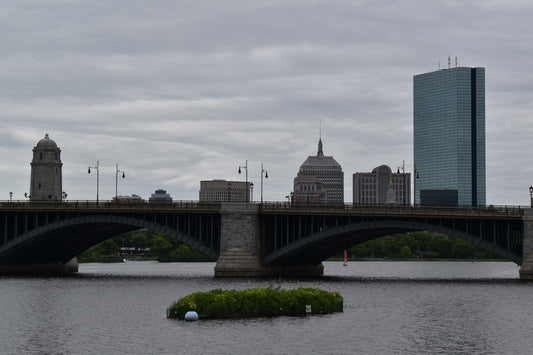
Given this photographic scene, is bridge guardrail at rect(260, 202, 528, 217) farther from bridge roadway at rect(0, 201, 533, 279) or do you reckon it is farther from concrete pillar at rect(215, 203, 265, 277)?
concrete pillar at rect(215, 203, 265, 277)

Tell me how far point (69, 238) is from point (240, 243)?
34.2 meters

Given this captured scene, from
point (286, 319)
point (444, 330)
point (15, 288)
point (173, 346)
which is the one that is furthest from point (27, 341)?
point (15, 288)

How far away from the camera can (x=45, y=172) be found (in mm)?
158000

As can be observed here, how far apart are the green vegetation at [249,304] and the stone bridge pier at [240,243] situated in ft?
162

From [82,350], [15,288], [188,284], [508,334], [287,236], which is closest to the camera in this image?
[82,350]

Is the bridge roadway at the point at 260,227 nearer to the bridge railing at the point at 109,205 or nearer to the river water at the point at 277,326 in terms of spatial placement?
the bridge railing at the point at 109,205

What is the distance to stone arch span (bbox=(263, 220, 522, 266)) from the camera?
110875 mm

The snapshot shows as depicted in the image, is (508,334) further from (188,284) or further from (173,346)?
(188,284)

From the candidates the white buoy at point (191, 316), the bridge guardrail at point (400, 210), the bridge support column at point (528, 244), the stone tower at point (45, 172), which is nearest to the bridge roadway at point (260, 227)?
the bridge support column at point (528, 244)

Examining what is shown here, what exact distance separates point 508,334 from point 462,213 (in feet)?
170

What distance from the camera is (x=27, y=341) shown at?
5503cm

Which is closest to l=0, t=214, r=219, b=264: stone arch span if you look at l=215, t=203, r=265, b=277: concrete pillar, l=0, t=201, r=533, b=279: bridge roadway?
l=0, t=201, r=533, b=279: bridge roadway

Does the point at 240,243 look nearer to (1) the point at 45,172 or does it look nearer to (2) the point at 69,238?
(2) the point at 69,238

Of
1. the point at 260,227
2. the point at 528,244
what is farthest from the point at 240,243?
the point at 528,244
